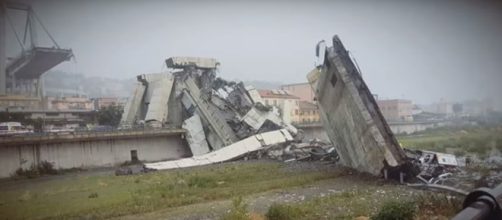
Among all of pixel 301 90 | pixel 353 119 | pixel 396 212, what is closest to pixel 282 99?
pixel 301 90

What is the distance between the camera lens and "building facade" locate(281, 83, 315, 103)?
145 ft

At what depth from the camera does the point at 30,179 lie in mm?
15688

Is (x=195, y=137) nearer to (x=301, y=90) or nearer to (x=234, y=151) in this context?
(x=234, y=151)

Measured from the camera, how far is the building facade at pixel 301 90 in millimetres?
44094

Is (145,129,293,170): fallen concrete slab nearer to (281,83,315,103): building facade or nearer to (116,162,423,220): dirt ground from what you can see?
(116,162,423,220): dirt ground

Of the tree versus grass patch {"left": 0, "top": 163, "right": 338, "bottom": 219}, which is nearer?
grass patch {"left": 0, "top": 163, "right": 338, "bottom": 219}

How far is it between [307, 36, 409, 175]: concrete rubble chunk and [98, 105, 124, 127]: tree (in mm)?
17199

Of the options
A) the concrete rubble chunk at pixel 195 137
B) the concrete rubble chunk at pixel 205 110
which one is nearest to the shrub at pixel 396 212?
the concrete rubble chunk at pixel 205 110

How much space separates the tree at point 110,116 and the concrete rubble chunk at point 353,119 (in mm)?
17199

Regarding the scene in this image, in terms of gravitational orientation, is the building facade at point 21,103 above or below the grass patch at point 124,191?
above

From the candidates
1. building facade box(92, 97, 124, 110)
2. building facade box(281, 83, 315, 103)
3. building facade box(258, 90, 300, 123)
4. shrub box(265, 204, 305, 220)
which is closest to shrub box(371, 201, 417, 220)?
shrub box(265, 204, 305, 220)

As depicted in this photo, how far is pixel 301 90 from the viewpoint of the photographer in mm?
45156

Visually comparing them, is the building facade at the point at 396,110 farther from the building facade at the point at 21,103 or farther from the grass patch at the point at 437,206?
the building facade at the point at 21,103

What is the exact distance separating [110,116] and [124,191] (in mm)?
17137
